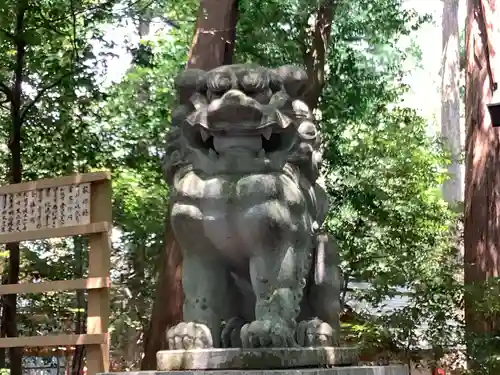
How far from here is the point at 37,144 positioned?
7059 mm

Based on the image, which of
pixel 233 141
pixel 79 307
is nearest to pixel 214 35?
pixel 233 141

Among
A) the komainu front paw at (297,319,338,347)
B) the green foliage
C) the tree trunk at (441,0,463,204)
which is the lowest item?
the komainu front paw at (297,319,338,347)

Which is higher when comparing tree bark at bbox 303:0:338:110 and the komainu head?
tree bark at bbox 303:0:338:110

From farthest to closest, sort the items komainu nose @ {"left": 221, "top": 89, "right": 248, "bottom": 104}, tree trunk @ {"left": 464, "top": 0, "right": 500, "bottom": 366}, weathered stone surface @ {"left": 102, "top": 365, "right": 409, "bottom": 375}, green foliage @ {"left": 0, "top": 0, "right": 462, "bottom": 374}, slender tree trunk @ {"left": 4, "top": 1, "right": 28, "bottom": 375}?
1. tree trunk @ {"left": 464, "top": 0, "right": 500, "bottom": 366}
2. green foliage @ {"left": 0, "top": 0, "right": 462, "bottom": 374}
3. slender tree trunk @ {"left": 4, "top": 1, "right": 28, "bottom": 375}
4. komainu nose @ {"left": 221, "top": 89, "right": 248, "bottom": 104}
5. weathered stone surface @ {"left": 102, "top": 365, "right": 409, "bottom": 375}

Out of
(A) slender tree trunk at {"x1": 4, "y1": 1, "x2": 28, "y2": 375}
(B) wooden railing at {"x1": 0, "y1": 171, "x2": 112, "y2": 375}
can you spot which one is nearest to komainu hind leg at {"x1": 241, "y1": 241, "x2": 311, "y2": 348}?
(B) wooden railing at {"x1": 0, "y1": 171, "x2": 112, "y2": 375}

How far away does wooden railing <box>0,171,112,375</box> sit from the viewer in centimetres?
457

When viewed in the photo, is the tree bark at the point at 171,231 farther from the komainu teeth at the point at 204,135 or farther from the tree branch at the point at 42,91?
the komainu teeth at the point at 204,135

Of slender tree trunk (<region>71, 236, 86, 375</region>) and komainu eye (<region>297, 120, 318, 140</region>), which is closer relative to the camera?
komainu eye (<region>297, 120, 318, 140</region>)

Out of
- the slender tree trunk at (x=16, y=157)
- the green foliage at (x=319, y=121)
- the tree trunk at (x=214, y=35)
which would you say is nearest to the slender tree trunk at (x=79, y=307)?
the green foliage at (x=319, y=121)

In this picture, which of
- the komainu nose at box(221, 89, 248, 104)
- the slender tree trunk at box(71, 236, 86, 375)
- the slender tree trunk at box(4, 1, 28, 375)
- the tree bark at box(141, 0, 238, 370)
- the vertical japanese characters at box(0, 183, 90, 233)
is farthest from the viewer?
the slender tree trunk at box(71, 236, 86, 375)

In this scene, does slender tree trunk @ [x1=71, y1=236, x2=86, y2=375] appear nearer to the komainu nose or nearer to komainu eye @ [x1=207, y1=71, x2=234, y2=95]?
komainu eye @ [x1=207, y1=71, x2=234, y2=95]

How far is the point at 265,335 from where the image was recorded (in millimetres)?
2551

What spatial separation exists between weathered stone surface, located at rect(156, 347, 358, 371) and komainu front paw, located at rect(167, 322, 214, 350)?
0.05 metres

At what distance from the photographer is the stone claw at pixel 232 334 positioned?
111 inches
